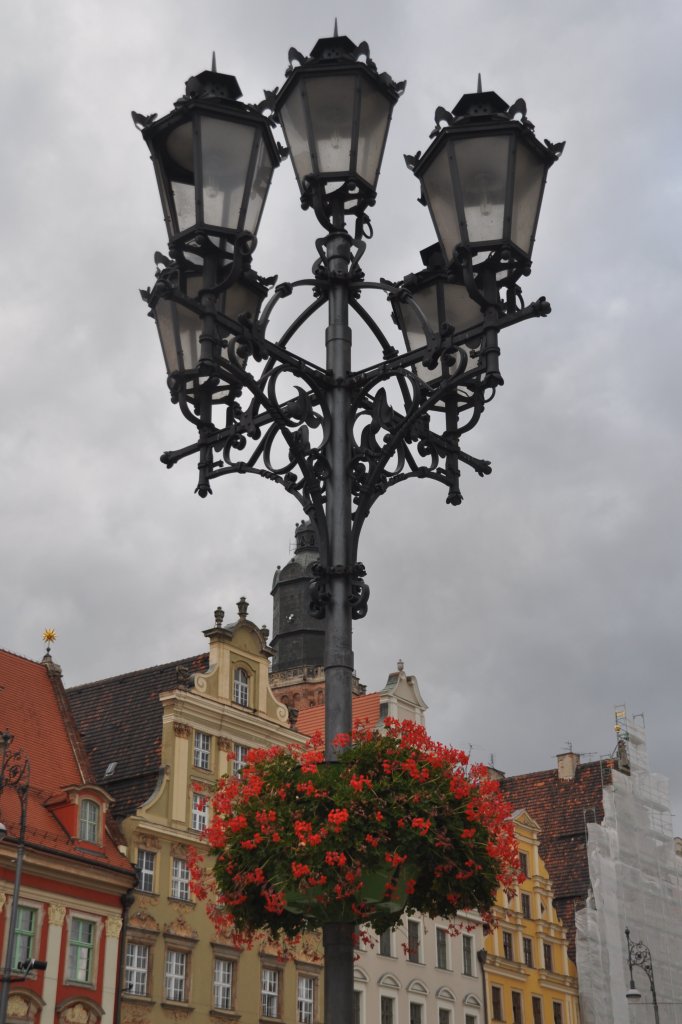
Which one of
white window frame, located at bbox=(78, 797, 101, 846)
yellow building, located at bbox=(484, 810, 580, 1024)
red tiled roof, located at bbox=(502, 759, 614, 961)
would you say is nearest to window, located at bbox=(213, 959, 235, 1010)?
white window frame, located at bbox=(78, 797, 101, 846)

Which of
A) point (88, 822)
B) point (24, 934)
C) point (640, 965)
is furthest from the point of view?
point (640, 965)

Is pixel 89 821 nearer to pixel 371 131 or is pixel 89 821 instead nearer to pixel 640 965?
pixel 640 965

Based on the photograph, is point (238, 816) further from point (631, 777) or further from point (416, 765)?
point (631, 777)

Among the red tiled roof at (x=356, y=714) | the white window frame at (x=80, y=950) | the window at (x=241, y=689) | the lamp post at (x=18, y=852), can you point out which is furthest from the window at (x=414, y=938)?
the lamp post at (x=18, y=852)

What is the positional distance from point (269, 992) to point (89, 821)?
6542 millimetres

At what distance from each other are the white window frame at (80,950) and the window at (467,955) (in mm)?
15039

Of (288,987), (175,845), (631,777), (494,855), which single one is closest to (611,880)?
(631,777)

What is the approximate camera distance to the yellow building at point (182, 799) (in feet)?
98.5

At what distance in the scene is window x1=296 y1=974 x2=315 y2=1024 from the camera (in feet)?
108

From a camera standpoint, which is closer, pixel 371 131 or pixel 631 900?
pixel 371 131

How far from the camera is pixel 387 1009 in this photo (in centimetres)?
3641

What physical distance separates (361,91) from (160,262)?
1669 mm

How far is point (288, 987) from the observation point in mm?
32844

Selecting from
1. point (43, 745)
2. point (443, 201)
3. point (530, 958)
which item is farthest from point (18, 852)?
point (530, 958)
